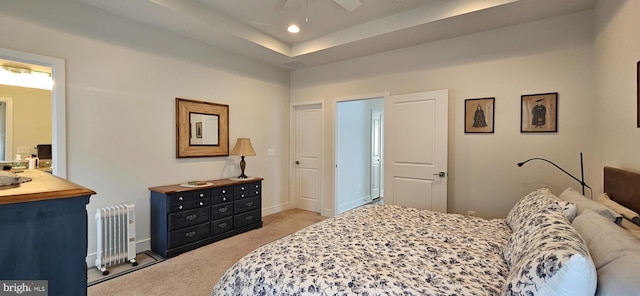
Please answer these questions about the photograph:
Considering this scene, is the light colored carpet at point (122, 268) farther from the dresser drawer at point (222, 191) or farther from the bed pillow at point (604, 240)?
the bed pillow at point (604, 240)

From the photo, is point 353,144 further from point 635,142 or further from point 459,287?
point 459,287

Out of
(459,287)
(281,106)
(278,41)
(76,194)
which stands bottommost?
(459,287)

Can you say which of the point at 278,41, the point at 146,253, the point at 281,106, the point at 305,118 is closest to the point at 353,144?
the point at 305,118

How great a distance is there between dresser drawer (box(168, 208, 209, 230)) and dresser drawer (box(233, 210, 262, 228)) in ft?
1.48

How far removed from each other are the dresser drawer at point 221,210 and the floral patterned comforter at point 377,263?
6.28ft

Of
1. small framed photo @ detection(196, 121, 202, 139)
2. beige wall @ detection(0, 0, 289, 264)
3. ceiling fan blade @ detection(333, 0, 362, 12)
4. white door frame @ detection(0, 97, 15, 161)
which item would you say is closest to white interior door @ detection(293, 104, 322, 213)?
beige wall @ detection(0, 0, 289, 264)

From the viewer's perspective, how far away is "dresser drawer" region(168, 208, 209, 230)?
120 inches

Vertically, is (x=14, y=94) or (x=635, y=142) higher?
(x=14, y=94)

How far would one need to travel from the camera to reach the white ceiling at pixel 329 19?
2801 mm

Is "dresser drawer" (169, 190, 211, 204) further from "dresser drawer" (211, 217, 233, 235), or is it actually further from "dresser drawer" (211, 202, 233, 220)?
"dresser drawer" (211, 217, 233, 235)

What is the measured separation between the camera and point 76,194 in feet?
4.25

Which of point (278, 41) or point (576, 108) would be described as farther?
point (278, 41)

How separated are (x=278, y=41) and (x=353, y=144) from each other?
227 cm

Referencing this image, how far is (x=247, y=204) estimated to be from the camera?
3889 millimetres
